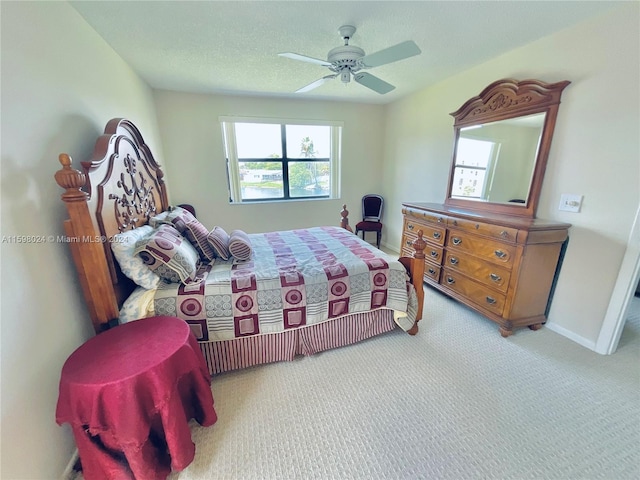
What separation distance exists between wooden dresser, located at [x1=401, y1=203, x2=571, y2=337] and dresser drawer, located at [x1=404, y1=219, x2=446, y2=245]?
0.01 meters

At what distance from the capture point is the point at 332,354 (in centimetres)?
198

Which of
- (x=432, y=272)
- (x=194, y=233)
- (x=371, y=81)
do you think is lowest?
(x=432, y=272)

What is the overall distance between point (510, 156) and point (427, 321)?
5.73ft

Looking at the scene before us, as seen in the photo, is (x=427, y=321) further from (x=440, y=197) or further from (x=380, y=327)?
(x=440, y=197)

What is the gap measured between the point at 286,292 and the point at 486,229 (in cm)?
175

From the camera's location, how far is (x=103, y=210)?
4.93 feet

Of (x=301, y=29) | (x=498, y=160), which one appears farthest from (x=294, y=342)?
(x=498, y=160)

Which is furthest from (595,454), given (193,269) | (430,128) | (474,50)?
(430,128)

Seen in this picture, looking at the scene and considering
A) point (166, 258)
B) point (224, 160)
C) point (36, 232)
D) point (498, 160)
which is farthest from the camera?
point (224, 160)

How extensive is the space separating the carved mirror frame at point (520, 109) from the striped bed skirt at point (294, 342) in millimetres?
1546

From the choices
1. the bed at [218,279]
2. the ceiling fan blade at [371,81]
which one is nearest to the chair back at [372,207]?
the ceiling fan blade at [371,81]

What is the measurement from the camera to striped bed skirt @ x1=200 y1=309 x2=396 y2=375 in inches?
68.8

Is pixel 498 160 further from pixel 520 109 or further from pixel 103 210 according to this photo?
pixel 103 210

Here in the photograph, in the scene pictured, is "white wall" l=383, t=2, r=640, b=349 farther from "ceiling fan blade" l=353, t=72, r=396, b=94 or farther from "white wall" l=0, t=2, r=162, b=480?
"white wall" l=0, t=2, r=162, b=480
